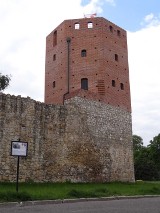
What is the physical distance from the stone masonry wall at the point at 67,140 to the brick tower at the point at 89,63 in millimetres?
1416

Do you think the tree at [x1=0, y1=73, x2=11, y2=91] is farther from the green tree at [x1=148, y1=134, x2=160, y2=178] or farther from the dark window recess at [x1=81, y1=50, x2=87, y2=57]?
the green tree at [x1=148, y1=134, x2=160, y2=178]

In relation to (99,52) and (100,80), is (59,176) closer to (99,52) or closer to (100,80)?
(100,80)

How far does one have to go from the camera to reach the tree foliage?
40438 millimetres

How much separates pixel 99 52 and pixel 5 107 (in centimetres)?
907

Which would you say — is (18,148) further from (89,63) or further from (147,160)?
(147,160)

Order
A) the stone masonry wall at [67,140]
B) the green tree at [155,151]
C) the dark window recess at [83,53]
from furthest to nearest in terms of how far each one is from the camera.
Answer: the green tree at [155,151] < the dark window recess at [83,53] < the stone masonry wall at [67,140]

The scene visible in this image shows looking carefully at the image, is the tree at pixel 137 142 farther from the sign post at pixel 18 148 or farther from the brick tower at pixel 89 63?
the sign post at pixel 18 148

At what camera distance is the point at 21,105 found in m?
19.5

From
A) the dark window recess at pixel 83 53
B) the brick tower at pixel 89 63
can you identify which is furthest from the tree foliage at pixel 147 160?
the dark window recess at pixel 83 53

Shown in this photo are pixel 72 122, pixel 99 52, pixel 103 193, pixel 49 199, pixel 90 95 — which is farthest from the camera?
pixel 99 52

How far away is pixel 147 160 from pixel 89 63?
69.3 ft

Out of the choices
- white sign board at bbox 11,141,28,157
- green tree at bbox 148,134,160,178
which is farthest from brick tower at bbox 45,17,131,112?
green tree at bbox 148,134,160,178

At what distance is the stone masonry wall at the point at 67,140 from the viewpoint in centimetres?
1895

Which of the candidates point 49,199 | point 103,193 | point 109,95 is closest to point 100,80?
point 109,95
